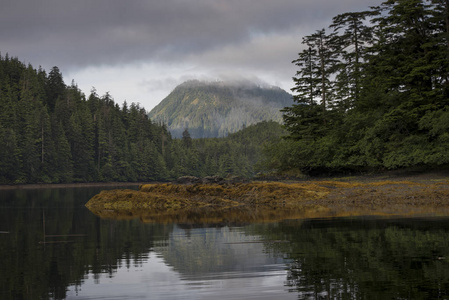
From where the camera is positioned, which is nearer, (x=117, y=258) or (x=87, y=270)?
(x=87, y=270)

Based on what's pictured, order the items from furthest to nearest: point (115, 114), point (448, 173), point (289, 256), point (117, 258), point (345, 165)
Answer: point (115, 114) < point (345, 165) < point (448, 173) < point (117, 258) < point (289, 256)

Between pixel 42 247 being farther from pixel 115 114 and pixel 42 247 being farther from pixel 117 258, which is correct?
pixel 115 114

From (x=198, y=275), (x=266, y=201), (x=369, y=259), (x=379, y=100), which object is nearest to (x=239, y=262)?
(x=198, y=275)

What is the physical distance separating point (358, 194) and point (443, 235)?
59.8 feet

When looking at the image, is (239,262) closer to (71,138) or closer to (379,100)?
(379,100)

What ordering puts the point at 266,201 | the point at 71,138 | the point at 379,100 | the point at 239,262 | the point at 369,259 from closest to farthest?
the point at 369,259, the point at 239,262, the point at 266,201, the point at 379,100, the point at 71,138

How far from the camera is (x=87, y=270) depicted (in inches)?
498

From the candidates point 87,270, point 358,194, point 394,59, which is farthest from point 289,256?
point 394,59

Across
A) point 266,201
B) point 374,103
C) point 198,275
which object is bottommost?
point 198,275

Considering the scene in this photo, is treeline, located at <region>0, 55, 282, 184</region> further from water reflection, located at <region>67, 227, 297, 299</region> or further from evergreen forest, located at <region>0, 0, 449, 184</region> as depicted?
water reflection, located at <region>67, 227, 297, 299</region>

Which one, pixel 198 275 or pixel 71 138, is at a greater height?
pixel 71 138

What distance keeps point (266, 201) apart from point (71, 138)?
389ft

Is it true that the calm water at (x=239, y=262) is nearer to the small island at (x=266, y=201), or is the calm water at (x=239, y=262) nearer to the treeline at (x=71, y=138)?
the small island at (x=266, y=201)

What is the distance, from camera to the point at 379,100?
52031mm
